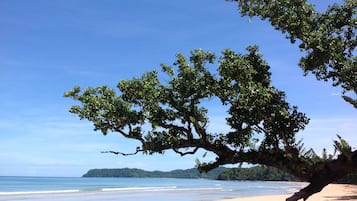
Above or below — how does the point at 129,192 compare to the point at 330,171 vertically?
above

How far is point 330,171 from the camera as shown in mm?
8258

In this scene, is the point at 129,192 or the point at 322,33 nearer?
the point at 322,33

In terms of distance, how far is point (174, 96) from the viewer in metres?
8.24

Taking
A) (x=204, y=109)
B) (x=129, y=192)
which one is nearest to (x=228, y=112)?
(x=204, y=109)

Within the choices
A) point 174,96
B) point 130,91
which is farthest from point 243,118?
point 130,91

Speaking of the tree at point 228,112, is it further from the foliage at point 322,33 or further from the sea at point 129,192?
the sea at point 129,192

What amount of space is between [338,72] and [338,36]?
0.65m

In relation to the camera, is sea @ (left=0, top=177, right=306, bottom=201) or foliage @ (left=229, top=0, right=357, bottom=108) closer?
foliage @ (left=229, top=0, right=357, bottom=108)

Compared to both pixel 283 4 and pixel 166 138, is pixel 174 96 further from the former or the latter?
pixel 283 4

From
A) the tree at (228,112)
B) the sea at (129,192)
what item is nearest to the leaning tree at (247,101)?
the tree at (228,112)

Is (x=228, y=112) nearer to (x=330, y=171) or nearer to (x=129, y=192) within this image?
(x=330, y=171)

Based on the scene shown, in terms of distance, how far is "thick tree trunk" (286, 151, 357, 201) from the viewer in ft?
26.2

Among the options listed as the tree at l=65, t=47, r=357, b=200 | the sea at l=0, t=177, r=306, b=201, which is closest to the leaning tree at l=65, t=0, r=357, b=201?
the tree at l=65, t=47, r=357, b=200

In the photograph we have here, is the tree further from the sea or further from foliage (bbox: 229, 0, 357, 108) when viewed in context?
the sea
